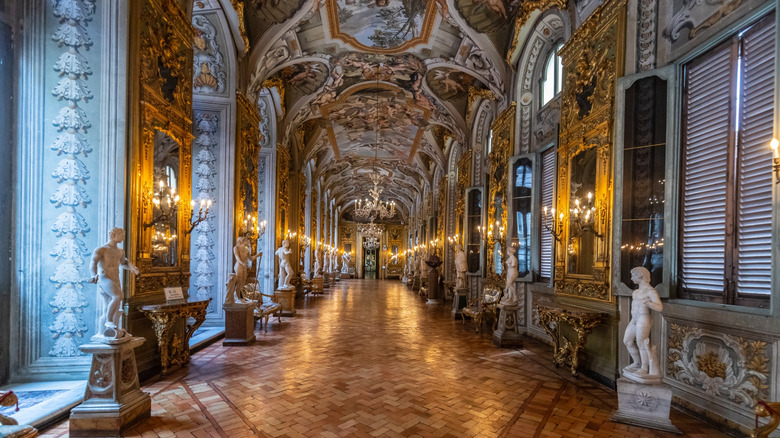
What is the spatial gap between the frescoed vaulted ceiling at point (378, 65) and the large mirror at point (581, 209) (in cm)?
415

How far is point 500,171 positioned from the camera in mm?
9766

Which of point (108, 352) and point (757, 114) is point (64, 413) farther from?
point (757, 114)

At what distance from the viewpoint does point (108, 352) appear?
11.9 ft

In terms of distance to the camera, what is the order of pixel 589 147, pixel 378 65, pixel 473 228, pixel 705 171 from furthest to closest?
pixel 473 228
pixel 378 65
pixel 589 147
pixel 705 171

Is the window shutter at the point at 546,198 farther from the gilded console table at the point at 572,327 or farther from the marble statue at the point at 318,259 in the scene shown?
the marble statue at the point at 318,259

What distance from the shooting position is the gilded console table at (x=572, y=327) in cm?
513

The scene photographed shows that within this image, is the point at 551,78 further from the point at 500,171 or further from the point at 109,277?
the point at 109,277

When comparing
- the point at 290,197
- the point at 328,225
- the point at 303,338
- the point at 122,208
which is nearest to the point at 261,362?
the point at 303,338

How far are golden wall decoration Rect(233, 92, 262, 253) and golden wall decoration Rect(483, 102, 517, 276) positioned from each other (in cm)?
609

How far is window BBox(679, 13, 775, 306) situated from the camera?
11.9 ft

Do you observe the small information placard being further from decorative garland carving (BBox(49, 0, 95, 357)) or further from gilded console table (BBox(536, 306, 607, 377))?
gilded console table (BBox(536, 306, 607, 377))

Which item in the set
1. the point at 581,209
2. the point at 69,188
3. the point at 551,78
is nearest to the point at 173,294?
the point at 69,188

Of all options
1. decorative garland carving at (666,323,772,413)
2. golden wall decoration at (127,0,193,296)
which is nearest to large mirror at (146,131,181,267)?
golden wall decoration at (127,0,193,296)

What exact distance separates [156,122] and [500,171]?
295 inches
